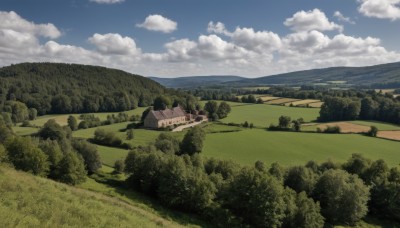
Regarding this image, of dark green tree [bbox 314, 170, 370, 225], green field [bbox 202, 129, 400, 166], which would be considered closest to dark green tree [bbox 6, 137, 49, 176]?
green field [bbox 202, 129, 400, 166]

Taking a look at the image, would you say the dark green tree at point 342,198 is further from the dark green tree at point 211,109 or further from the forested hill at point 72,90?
the forested hill at point 72,90

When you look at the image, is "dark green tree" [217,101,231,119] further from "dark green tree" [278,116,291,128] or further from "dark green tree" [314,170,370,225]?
"dark green tree" [314,170,370,225]

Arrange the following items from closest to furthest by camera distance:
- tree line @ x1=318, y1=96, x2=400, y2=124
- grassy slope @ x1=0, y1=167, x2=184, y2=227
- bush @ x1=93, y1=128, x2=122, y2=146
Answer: grassy slope @ x1=0, y1=167, x2=184, y2=227 < bush @ x1=93, y1=128, x2=122, y2=146 < tree line @ x1=318, y1=96, x2=400, y2=124

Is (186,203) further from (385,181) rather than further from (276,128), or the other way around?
(276,128)

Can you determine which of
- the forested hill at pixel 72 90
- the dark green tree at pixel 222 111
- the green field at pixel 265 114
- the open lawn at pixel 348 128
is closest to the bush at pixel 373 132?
the open lawn at pixel 348 128

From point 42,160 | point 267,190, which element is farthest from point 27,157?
point 267,190

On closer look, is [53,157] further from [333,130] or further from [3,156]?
[333,130]
